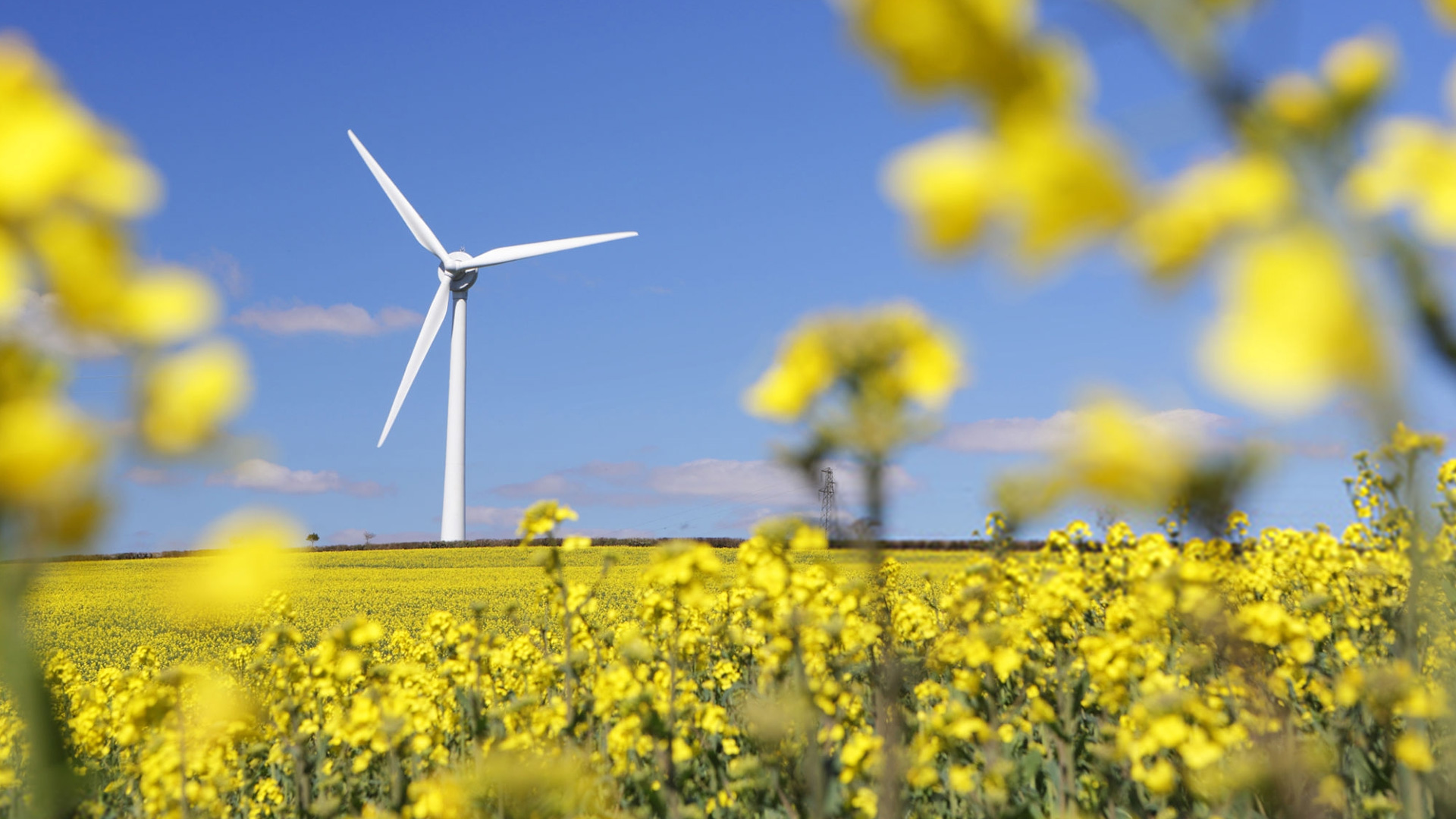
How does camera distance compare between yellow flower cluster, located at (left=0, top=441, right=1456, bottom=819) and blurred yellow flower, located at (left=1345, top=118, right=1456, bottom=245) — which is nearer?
blurred yellow flower, located at (left=1345, top=118, right=1456, bottom=245)

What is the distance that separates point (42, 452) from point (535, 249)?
28.0 m

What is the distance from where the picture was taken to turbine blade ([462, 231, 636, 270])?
1072 inches

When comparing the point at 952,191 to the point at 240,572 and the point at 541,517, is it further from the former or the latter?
the point at 541,517

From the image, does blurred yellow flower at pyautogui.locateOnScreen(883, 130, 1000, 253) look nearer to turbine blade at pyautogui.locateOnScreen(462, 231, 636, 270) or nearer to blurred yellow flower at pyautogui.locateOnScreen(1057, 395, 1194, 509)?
blurred yellow flower at pyautogui.locateOnScreen(1057, 395, 1194, 509)

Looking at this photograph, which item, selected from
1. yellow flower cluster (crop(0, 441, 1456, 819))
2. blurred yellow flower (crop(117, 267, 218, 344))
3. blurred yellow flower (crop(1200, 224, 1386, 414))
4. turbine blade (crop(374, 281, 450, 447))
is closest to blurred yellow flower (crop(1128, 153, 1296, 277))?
blurred yellow flower (crop(1200, 224, 1386, 414))

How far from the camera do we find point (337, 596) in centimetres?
2595

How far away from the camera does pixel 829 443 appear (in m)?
2.38

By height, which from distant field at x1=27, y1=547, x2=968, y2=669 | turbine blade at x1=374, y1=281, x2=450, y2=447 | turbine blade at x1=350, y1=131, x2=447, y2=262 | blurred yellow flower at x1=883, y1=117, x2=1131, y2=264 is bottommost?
distant field at x1=27, y1=547, x2=968, y2=669

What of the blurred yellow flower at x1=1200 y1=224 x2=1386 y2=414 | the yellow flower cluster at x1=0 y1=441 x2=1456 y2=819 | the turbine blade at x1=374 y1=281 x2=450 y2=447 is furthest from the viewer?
the turbine blade at x1=374 y1=281 x2=450 y2=447

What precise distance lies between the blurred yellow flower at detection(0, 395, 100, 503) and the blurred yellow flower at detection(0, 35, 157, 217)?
17cm

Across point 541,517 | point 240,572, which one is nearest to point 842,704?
point 541,517

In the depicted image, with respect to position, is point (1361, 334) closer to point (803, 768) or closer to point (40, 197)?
point (40, 197)

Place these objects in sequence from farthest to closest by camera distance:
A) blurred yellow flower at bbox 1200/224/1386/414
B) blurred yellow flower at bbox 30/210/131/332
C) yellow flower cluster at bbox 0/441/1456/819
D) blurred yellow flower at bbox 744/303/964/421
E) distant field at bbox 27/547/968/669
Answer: distant field at bbox 27/547/968/669 → yellow flower cluster at bbox 0/441/1456/819 → blurred yellow flower at bbox 744/303/964/421 → blurred yellow flower at bbox 30/210/131/332 → blurred yellow flower at bbox 1200/224/1386/414

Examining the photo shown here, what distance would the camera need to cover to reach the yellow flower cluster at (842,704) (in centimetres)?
357
